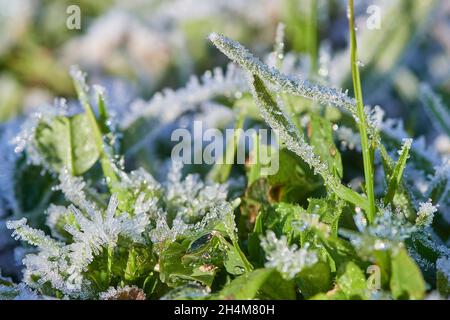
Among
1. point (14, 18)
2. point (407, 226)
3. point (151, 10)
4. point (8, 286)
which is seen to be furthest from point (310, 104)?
point (14, 18)

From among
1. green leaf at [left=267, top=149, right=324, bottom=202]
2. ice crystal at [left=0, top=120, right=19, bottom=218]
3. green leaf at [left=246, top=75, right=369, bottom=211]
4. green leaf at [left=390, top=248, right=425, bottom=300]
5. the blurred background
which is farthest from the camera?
the blurred background

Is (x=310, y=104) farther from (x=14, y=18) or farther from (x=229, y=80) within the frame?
(x=14, y=18)

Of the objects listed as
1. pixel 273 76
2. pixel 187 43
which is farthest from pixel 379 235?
pixel 187 43

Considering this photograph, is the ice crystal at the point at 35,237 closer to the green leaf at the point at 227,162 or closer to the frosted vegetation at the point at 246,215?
the frosted vegetation at the point at 246,215

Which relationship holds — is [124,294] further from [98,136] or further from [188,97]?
[188,97]

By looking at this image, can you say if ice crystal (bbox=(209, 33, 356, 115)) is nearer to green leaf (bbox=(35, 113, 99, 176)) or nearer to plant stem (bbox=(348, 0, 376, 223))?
plant stem (bbox=(348, 0, 376, 223))

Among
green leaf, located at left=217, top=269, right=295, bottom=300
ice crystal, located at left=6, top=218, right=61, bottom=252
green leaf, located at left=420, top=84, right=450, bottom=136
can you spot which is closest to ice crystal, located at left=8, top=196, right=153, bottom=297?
ice crystal, located at left=6, top=218, right=61, bottom=252

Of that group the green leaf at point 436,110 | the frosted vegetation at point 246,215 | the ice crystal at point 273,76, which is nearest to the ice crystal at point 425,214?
the frosted vegetation at point 246,215

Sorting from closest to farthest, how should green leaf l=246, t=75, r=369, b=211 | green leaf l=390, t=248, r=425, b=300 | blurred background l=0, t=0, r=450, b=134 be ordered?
1. green leaf l=390, t=248, r=425, b=300
2. green leaf l=246, t=75, r=369, b=211
3. blurred background l=0, t=0, r=450, b=134
